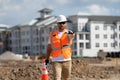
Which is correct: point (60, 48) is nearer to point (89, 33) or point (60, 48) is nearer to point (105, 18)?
point (89, 33)

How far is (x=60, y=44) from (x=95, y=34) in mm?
80120

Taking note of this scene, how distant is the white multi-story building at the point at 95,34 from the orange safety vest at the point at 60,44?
76793 mm

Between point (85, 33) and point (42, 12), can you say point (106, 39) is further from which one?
point (42, 12)

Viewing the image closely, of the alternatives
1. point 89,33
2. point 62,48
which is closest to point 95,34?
point 89,33

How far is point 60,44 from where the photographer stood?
→ 7.59m

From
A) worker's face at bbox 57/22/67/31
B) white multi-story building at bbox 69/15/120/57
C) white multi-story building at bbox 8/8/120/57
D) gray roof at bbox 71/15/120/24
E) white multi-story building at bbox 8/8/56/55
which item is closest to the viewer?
worker's face at bbox 57/22/67/31

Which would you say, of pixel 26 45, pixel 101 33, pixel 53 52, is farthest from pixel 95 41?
pixel 53 52

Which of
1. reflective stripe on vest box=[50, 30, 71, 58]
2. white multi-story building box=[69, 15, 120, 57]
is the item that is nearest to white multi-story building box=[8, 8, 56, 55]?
white multi-story building box=[69, 15, 120, 57]

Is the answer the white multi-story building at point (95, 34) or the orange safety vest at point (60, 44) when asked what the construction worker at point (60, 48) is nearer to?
the orange safety vest at point (60, 44)

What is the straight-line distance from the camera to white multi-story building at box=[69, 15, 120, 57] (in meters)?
85.8

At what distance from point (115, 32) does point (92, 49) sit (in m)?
8.48

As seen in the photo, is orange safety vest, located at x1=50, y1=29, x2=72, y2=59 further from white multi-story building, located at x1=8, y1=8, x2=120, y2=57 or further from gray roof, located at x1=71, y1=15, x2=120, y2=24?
gray roof, located at x1=71, y1=15, x2=120, y2=24

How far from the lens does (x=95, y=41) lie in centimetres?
8725

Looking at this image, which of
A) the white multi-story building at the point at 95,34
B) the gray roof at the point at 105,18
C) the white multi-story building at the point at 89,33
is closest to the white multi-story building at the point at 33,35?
the white multi-story building at the point at 89,33
